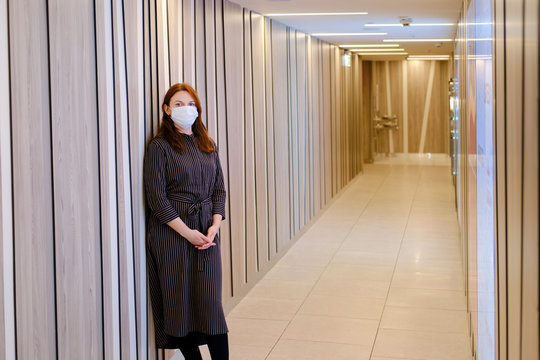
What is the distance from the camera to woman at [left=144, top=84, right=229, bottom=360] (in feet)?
→ 12.5

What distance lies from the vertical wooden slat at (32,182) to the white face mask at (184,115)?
0.99 metres

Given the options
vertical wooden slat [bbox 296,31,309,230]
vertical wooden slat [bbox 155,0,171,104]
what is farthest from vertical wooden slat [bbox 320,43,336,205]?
vertical wooden slat [bbox 155,0,171,104]

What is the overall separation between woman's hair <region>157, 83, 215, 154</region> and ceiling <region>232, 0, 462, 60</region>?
Result: 2085mm

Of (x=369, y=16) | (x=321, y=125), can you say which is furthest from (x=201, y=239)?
(x=321, y=125)

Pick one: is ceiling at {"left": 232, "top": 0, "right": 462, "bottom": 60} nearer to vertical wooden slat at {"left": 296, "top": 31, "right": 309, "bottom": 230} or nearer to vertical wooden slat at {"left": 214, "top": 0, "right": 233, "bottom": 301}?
vertical wooden slat at {"left": 296, "top": 31, "right": 309, "bottom": 230}

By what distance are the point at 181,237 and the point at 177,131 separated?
625mm

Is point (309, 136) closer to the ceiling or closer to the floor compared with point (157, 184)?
closer to the ceiling

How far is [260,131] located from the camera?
265 inches

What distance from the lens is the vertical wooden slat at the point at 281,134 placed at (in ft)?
24.2

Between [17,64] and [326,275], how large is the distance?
15.0ft

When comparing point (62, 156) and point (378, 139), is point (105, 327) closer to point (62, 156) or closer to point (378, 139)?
point (62, 156)

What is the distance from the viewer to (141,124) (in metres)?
3.82

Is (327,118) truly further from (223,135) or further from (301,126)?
(223,135)

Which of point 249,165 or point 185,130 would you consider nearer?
point 185,130
